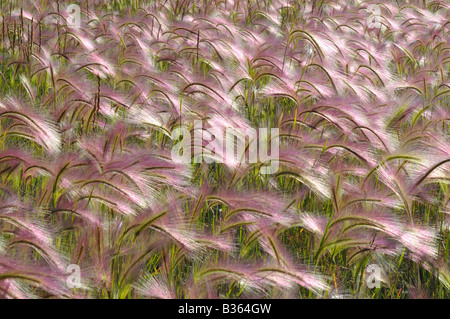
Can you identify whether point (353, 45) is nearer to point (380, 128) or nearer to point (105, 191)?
point (380, 128)

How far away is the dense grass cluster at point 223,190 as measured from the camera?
154cm

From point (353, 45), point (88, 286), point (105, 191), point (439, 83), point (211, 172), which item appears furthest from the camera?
point (353, 45)

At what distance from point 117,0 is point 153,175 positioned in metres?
3.94

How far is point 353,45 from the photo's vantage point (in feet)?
12.0

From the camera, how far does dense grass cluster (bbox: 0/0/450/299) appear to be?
5.05ft

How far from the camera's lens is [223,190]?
5.90 ft

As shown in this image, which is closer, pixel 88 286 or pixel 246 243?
pixel 88 286

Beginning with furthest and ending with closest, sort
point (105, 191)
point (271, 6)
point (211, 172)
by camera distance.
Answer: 1. point (271, 6)
2. point (211, 172)
3. point (105, 191)

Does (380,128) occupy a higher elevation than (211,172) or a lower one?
higher
